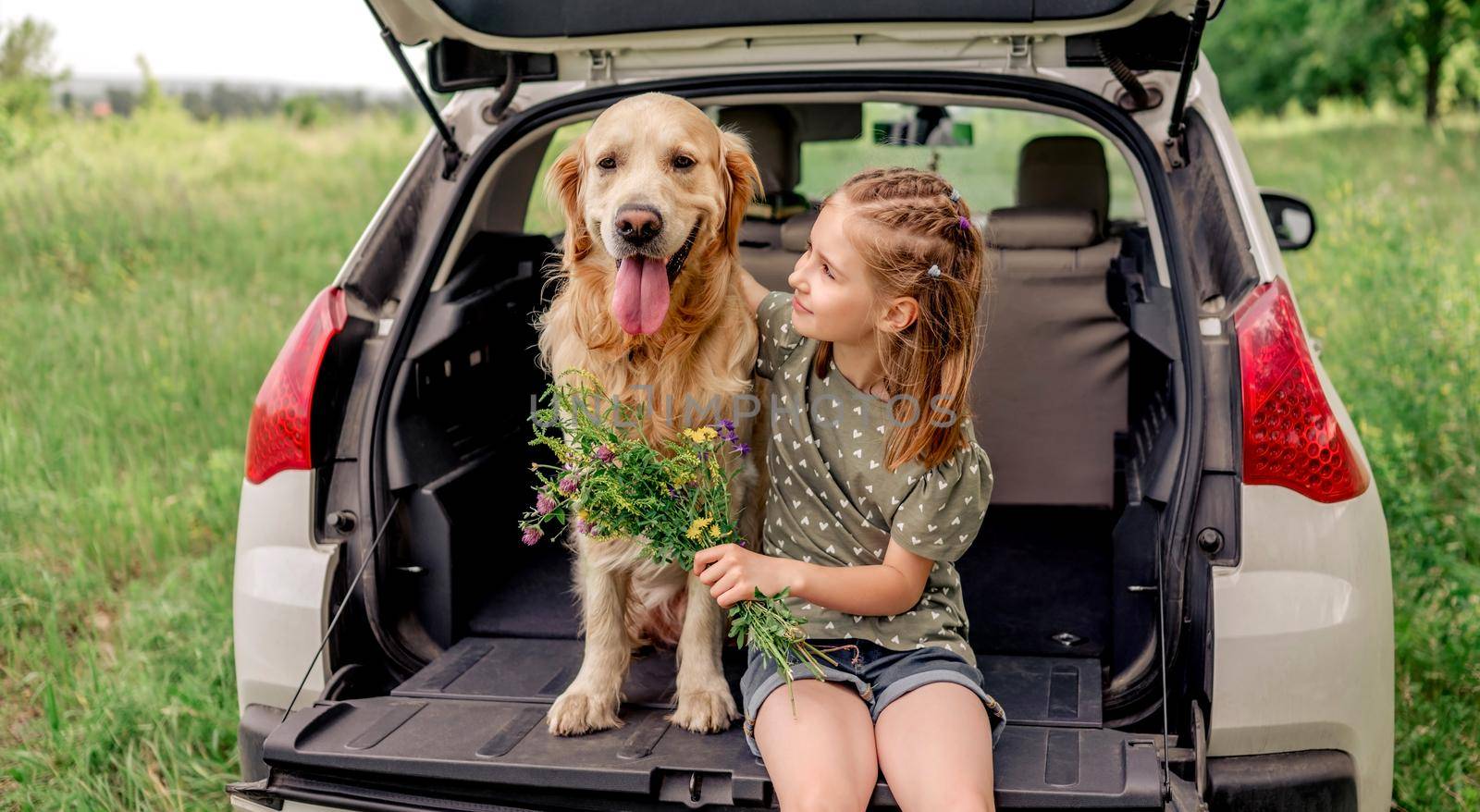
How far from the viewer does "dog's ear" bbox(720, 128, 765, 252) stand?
252 centimetres

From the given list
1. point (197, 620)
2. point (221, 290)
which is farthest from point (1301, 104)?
point (197, 620)

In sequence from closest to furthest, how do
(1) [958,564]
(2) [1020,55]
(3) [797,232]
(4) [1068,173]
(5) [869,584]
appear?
(5) [869,584], (2) [1020,55], (1) [958,564], (3) [797,232], (4) [1068,173]

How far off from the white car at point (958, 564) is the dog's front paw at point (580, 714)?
3cm

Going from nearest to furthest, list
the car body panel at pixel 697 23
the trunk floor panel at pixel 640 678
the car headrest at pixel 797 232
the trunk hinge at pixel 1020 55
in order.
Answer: the trunk floor panel at pixel 640 678, the car body panel at pixel 697 23, the trunk hinge at pixel 1020 55, the car headrest at pixel 797 232

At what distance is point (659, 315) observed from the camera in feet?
7.68

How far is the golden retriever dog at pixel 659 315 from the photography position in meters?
2.34

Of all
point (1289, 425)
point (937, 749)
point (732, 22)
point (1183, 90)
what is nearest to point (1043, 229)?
point (1183, 90)

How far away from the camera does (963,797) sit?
1.87 m

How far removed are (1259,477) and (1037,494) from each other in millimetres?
1628

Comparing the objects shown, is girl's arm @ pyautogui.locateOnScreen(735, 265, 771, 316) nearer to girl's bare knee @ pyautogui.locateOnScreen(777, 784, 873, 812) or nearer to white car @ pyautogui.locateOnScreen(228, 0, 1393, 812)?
white car @ pyautogui.locateOnScreen(228, 0, 1393, 812)

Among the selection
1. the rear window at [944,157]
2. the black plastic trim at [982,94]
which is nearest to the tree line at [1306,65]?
the rear window at [944,157]

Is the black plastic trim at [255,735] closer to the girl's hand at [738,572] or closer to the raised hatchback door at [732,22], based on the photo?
the girl's hand at [738,572]

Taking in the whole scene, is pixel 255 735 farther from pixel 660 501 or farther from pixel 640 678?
pixel 660 501

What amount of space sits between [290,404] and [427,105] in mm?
739
